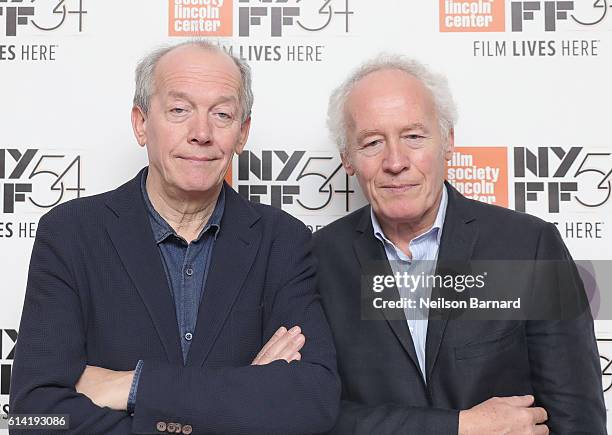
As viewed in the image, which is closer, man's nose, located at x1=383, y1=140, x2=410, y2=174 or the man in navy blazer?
the man in navy blazer

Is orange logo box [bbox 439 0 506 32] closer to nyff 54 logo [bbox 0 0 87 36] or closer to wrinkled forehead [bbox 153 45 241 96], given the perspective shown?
wrinkled forehead [bbox 153 45 241 96]

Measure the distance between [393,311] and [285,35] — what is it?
40.2 inches

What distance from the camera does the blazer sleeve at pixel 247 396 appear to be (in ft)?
4.34

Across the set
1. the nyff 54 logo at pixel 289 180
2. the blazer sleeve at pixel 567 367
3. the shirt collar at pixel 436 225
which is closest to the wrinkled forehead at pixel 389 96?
the shirt collar at pixel 436 225

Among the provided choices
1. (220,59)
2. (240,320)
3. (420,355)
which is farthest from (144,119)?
(420,355)

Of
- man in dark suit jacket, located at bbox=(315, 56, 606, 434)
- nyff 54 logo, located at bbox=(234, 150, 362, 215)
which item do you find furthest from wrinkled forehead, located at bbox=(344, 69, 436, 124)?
nyff 54 logo, located at bbox=(234, 150, 362, 215)

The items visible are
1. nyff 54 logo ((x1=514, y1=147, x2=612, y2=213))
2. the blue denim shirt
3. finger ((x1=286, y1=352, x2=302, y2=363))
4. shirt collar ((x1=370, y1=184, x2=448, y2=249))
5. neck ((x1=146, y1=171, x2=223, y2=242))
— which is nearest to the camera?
finger ((x1=286, y1=352, x2=302, y2=363))

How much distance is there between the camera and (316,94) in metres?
2.20

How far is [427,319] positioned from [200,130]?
2.35 feet

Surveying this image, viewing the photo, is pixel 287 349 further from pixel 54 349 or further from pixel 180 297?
pixel 54 349

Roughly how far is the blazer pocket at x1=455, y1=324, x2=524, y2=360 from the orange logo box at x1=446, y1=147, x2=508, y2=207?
2.16ft

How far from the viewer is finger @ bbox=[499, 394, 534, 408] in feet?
5.10

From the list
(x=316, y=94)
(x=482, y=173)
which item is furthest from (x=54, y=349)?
(x=482, y=173)

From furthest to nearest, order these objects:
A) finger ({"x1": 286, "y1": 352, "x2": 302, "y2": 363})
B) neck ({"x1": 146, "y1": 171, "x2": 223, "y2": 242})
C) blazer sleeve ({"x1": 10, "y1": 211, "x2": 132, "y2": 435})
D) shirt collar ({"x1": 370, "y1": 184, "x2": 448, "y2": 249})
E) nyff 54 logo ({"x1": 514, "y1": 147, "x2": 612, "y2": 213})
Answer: nyff 54 logo ({"x1": 514, "y1": 147, "x2": 612, "y2": 213}), shirt collar ({"x1": 370, "y1": 184, "x2": 448, "y2": 249}), neck ({"x1": 146, "y1": 171, "x2": 223, "y2": 242}), finger ({"x1": 286, "y1": 352, "x2": 302, "y2": 363}), blazer sleeve ({"x1": 10, "y1": 211, "x2": 132, "y2": 435})
